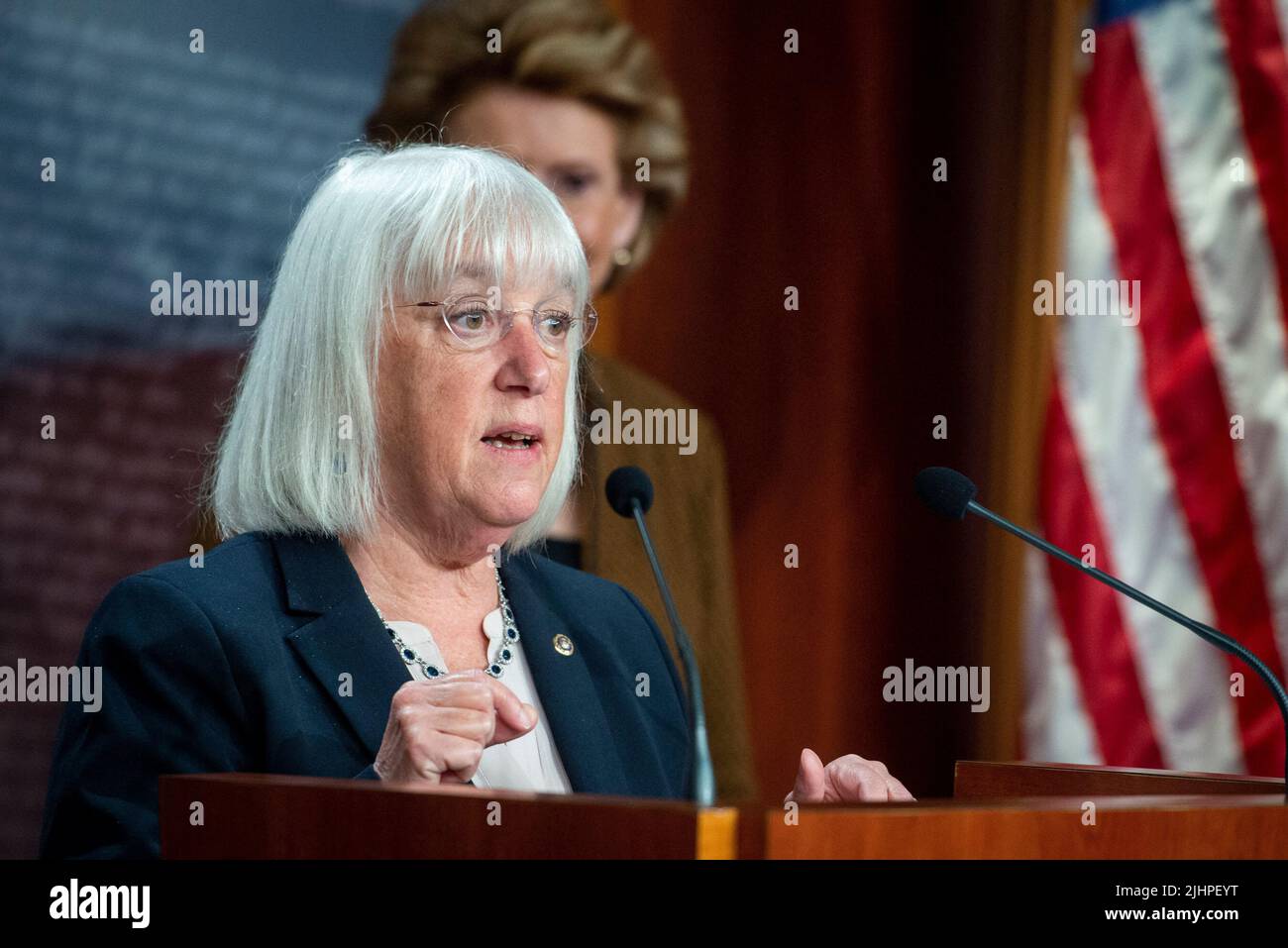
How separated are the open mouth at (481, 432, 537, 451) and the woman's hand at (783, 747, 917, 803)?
1.83 ft

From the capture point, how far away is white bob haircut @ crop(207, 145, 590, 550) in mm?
1845

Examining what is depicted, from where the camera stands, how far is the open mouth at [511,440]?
6.16 ft

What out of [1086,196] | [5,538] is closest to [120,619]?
[5,538]

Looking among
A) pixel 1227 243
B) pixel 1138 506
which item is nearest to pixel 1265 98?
pixel 1227 243

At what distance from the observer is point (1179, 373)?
3.40m

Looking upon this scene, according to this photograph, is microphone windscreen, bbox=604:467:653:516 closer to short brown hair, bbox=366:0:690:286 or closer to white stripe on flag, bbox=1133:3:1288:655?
short brown hair, bbox=366:0:690:286

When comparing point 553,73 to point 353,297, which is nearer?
point 353,297

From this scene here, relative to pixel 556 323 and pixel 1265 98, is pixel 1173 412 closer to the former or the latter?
pixel 1265 98

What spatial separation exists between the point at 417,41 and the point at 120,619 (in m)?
1.94

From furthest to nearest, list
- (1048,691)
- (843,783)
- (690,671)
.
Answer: (1048,691)
(843,783)
(690,671)

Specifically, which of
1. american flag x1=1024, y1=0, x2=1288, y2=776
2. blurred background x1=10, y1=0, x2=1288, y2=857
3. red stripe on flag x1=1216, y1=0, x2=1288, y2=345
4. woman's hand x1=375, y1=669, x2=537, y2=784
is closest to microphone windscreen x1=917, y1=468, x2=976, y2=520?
woman's hand x1=375, y1=669, x2=537, y2=784

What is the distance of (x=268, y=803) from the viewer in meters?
1.22

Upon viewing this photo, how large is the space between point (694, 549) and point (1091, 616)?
0.92 metres
